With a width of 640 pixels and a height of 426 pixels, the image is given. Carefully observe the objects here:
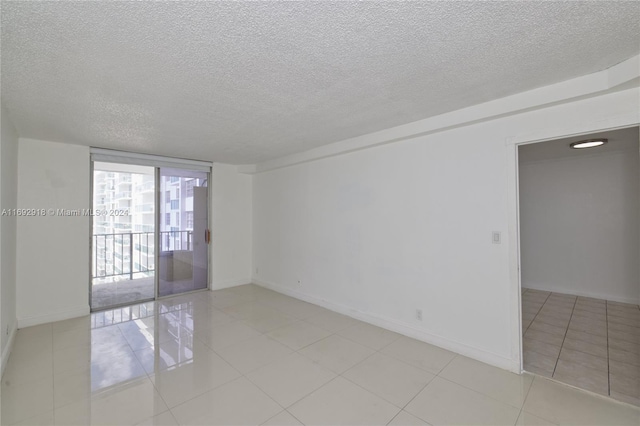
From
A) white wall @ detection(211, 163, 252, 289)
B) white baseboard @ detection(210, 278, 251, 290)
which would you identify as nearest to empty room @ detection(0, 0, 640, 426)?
white baseboard @ detection(210, 278, 251, 290)

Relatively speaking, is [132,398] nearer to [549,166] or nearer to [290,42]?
[290,42]

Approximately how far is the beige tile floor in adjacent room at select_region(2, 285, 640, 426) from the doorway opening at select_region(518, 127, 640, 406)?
711 mm

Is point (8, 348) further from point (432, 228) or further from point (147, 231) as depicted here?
point (432, 228)

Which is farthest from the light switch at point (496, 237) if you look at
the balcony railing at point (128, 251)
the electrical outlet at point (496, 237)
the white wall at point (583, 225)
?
the balcony railing at point (128, 251)

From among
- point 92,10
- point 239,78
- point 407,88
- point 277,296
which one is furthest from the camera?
point 277,296

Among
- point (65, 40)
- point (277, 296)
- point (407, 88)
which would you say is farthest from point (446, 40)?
point (277, 296)

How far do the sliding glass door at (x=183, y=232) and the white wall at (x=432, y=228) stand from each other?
211cm

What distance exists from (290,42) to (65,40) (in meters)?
1.30

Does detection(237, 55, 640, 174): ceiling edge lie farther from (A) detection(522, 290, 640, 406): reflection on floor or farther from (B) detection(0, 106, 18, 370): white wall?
(B) detection(0, 106, 18, 370): white wall

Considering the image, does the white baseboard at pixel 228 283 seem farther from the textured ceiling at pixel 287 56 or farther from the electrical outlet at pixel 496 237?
the electrical outlet at pixel 496 237

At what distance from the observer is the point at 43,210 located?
3.73 meters

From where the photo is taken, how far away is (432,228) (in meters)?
3.13

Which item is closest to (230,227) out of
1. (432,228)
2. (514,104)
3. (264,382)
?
(264,382)

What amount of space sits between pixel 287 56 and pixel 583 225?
5.92 meters
